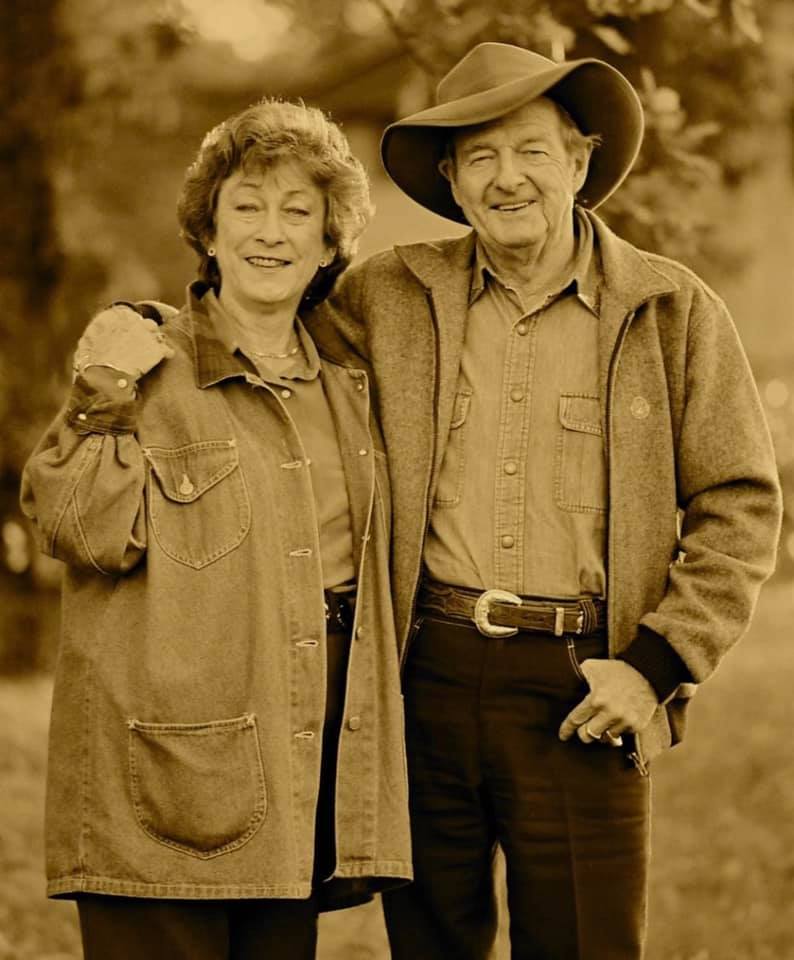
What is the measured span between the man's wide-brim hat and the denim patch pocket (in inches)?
43.1

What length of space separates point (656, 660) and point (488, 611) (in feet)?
0.95

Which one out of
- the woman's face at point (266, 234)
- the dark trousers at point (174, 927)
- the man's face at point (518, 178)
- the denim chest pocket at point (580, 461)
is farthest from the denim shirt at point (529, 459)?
the dark trousers at point (174, 927)

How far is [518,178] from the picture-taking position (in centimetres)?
251

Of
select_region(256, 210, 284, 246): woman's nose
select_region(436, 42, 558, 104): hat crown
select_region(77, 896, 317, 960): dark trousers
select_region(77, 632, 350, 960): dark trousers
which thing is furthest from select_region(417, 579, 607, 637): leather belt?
select_region(436, 42, 558, 104): hat crown

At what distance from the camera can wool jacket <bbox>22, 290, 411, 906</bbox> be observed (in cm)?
224

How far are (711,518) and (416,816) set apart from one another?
727 millimetres

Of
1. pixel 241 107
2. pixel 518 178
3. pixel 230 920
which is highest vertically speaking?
pixel 241 107

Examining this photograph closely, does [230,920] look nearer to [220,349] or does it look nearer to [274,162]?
[220,349]

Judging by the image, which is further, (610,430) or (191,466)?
(610,430)

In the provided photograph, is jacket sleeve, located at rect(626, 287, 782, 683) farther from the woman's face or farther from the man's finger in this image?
the woman's face

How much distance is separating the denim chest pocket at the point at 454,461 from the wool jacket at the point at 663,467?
0.02 m

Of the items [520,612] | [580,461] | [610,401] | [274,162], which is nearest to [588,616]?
[520,612]

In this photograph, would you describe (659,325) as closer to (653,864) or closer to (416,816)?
(416,816)

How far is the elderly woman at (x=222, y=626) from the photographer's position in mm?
2242
